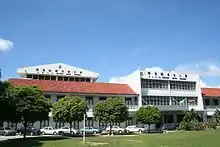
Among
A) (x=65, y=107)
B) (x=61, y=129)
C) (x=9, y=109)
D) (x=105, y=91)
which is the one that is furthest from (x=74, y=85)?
(x=9, y=109)

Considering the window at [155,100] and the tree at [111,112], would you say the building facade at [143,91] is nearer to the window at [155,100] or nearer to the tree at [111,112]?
the window at [155,100]

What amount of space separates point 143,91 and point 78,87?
12248mm

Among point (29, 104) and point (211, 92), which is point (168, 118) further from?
point (29, 104)

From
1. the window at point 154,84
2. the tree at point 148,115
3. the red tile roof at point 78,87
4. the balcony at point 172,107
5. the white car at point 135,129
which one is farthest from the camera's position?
the window at point 154,84

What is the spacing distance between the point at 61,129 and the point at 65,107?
7666mm

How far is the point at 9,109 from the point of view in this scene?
3397 cm

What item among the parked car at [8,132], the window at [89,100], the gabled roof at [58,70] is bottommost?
the parked car at [8,132]

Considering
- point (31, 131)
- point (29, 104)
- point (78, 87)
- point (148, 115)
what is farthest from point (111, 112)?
point (29, 104)

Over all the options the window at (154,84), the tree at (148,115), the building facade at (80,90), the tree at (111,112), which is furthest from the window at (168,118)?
the tree at (111,112)

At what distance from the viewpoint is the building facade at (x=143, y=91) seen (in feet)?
185

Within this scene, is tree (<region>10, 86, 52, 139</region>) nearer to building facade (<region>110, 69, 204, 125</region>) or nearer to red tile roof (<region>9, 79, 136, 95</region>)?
red tile roof (<region>9, 79, 136, 95</region>)

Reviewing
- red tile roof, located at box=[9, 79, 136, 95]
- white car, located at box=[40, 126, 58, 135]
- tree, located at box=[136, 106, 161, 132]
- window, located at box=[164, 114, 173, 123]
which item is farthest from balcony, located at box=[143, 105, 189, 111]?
white car, located at box=[40, 126, 58, 135]

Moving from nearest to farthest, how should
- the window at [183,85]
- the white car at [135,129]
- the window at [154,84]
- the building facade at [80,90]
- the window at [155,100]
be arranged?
the white car at [135,129] → the building facade at [80,90] → the window at [155,100] → the window at [154,84] → the window at [183,85]

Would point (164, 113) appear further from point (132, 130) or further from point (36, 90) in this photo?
point (36, 90)
